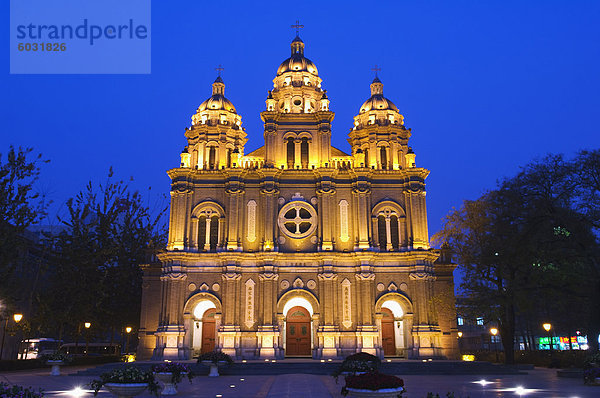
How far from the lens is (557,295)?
26.6 meters

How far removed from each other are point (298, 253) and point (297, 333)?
5611 millimetres

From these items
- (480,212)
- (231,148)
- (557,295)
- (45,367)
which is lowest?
(45,367)

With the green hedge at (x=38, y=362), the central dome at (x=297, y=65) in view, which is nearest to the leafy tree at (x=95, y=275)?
the green hedge at (x=38, y=362)

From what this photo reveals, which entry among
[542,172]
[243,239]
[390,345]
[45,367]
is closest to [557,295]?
[542,172]

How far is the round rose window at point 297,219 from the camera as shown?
37.2 metres

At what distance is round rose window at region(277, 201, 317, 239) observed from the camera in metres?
37.2

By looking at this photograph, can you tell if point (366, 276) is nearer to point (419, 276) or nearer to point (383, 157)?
point (419, 276)


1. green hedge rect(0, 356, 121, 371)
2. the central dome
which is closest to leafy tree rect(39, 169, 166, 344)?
green hedge rect(0, 356, 121, 371)

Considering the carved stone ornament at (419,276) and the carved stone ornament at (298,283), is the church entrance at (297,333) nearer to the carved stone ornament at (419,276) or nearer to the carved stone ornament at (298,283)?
the carved stone ornament at (298,283)

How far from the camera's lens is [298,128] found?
3934 cm

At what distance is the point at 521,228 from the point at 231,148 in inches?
873

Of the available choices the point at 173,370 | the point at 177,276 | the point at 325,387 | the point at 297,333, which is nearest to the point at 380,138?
the point at 297,333

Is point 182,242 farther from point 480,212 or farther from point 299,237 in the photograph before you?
point 480,212

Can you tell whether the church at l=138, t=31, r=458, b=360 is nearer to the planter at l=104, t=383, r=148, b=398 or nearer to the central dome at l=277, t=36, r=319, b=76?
the central dome at l=277, t=36, r=319, b=76
